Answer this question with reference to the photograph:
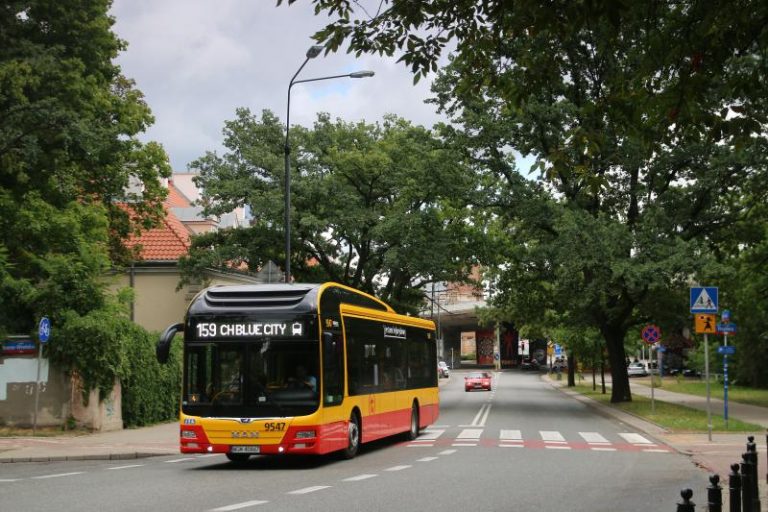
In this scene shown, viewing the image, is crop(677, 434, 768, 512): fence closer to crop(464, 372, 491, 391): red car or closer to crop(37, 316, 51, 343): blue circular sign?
crop(37, 316, 51, 343): blue circular sign

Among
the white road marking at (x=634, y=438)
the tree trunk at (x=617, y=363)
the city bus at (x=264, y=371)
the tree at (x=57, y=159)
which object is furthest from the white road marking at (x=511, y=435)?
the tree trunk at (x=617, y=363)

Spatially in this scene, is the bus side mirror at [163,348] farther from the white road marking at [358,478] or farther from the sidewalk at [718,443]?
the sidewalk at [718,443]

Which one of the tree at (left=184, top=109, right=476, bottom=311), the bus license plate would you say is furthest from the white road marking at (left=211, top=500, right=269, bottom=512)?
the tree at (left=184, top=109, right=476, bottom=311)

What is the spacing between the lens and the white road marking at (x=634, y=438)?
22.0 metres

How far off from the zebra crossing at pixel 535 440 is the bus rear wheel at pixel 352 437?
3.05 meters

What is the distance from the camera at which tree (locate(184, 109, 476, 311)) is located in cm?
3822

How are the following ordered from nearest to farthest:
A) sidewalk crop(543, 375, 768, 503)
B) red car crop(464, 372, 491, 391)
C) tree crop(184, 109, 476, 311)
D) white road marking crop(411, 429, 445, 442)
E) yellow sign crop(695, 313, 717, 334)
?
sidewalk crop(543, 375, 768, 503)
white road marking crop(411, 429, 445, 442)
yellow sign crop(695, 313, 717, 334)
tree crop(184, 109, 476, 311)
red car crop(464, 372, 491, 391)

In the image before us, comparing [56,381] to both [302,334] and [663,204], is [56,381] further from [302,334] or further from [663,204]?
[663,204]

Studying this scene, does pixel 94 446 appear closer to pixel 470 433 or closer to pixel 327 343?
pixel 327 343

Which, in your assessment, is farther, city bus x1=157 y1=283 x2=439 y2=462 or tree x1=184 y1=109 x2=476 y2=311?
tree x1=184 y1=109 x2=476 y2=311

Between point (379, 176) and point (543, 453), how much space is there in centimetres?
2478

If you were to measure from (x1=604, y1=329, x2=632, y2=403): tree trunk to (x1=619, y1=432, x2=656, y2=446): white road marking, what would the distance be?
14.1m

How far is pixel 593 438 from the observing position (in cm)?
2291

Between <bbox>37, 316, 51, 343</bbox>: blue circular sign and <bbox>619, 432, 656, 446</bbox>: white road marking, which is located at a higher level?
<bbox>37, 316, 51, 343</bbox>: blue circular sign
